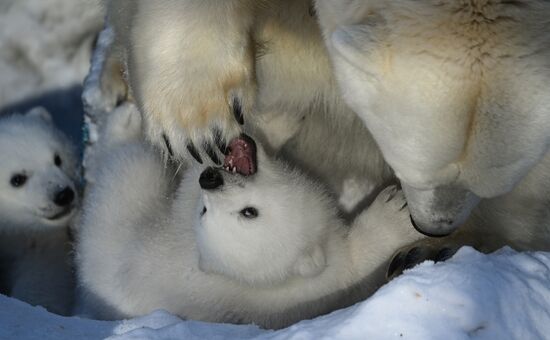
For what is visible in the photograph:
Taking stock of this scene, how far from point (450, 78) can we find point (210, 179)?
2.44ft

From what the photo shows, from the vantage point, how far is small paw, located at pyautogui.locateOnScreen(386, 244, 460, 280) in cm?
214

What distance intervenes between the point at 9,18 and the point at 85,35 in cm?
34

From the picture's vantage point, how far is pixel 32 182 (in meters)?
2.98

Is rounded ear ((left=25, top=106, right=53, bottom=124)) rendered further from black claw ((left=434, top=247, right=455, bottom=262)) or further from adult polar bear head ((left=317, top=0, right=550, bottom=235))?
adult polar bear head ((left=317, top=0, right=550, bottom=235))

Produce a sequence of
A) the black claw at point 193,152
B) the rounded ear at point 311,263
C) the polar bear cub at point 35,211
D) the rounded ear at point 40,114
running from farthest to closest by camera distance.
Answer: the rounded ear at point 40,114 < the polar bear cub at point 35,211 < the rounded ear at point 311,263 < the black claw at point 193,152

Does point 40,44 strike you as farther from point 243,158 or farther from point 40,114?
point 243,158

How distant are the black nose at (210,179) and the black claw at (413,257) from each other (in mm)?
506

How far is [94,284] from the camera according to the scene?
8.41 ft

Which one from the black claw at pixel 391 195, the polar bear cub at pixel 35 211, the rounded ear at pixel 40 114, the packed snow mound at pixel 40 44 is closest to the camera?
the black claw at pixel 391 195

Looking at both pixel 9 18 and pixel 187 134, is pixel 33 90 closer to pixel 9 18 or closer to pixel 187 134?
pixel 9 18

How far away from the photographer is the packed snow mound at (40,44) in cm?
365

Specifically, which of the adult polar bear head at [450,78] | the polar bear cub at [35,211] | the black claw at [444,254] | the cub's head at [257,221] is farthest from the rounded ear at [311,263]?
the polar bear cub at [35,211]

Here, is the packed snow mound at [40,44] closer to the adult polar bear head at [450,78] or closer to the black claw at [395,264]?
the black claw at [395,264]

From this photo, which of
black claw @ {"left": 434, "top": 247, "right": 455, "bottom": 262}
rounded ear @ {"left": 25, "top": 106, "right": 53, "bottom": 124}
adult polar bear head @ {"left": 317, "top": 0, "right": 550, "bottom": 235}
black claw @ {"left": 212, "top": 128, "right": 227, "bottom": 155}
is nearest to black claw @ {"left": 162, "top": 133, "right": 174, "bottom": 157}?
black claw @ {"left": 212, "top": 128, "right": 227, "bottom": 155}
